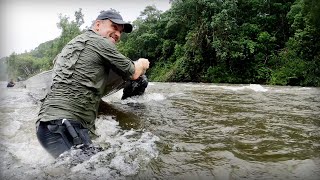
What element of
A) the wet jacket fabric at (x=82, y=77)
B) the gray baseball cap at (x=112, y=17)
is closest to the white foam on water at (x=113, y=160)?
the wet jacket fabric at (x=82, y=77)

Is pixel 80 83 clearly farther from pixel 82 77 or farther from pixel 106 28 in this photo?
pixel 106 28

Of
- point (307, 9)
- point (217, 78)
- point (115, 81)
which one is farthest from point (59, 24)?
point (115, 81)

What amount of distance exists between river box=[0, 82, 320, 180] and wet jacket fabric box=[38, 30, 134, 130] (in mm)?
377

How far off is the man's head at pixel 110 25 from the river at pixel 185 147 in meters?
1.08

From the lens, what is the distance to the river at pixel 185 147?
2.37m

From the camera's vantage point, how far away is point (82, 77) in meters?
2.79

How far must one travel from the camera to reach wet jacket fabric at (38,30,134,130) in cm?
272

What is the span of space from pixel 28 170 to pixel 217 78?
2155 cm

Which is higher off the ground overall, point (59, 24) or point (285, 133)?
point (59, 24)

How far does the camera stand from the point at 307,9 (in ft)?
56.6

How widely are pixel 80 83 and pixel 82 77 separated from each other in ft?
0.18

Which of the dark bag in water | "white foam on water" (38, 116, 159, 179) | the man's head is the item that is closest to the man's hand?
the man's head

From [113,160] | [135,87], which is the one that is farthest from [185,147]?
[135,87]

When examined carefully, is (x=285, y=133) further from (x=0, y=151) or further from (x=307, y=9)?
(x=307, y=9)
